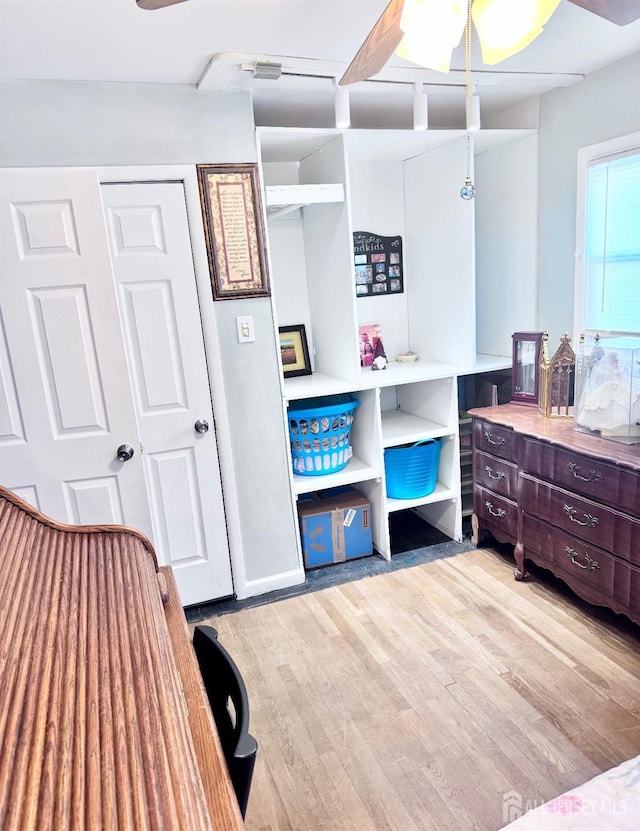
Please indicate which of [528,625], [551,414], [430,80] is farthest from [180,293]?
[528,625]

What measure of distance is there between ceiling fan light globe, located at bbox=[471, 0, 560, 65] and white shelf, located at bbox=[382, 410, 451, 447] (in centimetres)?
187

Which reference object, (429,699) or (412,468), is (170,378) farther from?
(429,699)

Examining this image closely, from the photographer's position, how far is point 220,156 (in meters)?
2.33

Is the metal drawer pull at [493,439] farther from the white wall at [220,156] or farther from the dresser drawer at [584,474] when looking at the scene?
the white wall at [220,156]

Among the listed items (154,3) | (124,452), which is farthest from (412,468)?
(154,3)

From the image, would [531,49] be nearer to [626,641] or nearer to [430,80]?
[430,80]

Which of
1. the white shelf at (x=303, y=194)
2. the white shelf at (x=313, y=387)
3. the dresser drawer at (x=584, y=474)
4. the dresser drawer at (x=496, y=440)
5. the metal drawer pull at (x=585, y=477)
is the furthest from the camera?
the white shelf at (x=313, y=387)

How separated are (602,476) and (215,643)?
166 centimetres

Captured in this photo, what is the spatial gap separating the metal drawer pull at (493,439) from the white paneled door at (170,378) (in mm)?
1372

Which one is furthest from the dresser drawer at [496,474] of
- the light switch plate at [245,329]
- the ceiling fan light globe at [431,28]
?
the ceiling fan light globe at [431,28]

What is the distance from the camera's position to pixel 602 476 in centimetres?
210

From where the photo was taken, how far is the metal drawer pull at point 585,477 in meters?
2.12

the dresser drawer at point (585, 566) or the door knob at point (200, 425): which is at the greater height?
the door knob at point (200, 425)

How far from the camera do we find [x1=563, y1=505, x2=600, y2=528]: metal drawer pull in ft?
7.09
